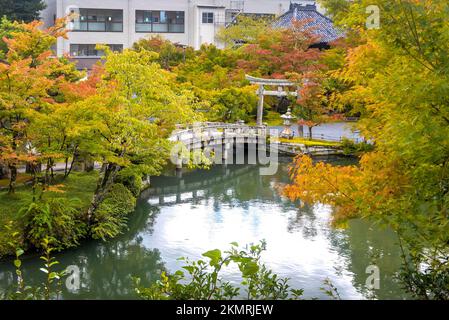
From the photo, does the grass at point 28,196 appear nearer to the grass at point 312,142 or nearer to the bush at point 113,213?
the bush at point 113,213

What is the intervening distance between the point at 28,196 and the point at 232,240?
526cm

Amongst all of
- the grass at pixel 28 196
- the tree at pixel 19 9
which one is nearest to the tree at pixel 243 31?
the tree at pixel 19 9

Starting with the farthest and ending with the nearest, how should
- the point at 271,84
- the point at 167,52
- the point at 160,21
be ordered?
the point at 160,21 → the point at 167,52 → the point at 271,84

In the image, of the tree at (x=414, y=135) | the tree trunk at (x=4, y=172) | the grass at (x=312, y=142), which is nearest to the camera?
the tree at (x=414, y=135)

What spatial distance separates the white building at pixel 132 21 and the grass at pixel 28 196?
970 inches

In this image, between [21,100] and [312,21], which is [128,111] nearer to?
[21,100]

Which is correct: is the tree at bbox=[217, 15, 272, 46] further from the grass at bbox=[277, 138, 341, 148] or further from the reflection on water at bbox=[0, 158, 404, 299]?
the reflection on water at bbox=[0, 158, 404, 299]

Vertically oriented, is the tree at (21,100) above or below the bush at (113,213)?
above

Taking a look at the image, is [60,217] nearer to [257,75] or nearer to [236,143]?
[236,143]

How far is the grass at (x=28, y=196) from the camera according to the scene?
12.4m

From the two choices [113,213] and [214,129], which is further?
[214,129]

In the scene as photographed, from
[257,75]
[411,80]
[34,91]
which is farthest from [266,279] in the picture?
[257,75]

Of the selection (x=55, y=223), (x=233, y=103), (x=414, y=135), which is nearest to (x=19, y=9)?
(x=233, y=103)

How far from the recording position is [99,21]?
4066 cm
